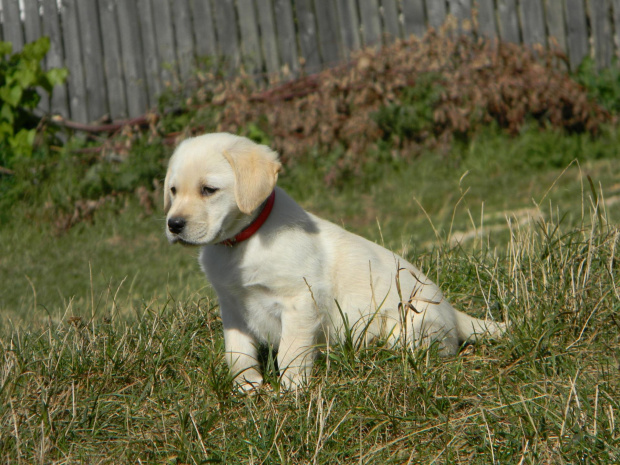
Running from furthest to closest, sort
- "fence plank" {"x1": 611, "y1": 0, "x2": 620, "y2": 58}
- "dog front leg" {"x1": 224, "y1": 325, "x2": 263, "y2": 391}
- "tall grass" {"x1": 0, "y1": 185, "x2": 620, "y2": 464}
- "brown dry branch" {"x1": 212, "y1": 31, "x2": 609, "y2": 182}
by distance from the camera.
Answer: "fence plank" {"x1": 611, "y1": 0, "x2": 620, "y2": 58}
"brown dry branch" {"x1": 212, "y1": 31, "x2": 609, "y2": 182}
"dog front leg" {"x1": 224, "y1": 325, "x2": 263, "y2": 391}
"tall grass" {"x1": 0, "y1": 185, "x2": 620, "y2": 464}

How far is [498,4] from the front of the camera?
A: 913cm

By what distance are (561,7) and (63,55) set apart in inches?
249

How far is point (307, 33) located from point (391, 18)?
42.6 inches

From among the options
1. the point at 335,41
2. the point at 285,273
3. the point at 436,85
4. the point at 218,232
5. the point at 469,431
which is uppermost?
the point at 335,41

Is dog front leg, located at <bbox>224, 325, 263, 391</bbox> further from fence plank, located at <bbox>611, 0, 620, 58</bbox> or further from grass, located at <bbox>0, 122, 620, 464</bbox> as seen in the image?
fence plank, located at <bbox>611, 0, 620, 58</bbox>

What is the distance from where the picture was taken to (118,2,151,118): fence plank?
8.79m

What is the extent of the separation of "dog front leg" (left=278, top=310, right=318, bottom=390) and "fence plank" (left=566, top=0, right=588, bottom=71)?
7477mm

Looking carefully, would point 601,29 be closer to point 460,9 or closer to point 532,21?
point 532,21

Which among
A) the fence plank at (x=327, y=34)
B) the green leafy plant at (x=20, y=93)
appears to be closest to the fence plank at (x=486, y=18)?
the fence plank at (x=327, y=34)

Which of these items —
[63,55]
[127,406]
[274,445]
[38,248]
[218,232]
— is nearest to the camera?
[274,445]

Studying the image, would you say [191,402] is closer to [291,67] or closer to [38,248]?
[38,248]

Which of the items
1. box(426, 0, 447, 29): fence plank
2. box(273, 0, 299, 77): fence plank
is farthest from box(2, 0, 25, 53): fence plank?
box(426, 0, 447, 29): fence plank

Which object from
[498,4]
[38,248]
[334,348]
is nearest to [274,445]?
[334,348]

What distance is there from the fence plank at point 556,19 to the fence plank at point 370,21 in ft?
7.21
